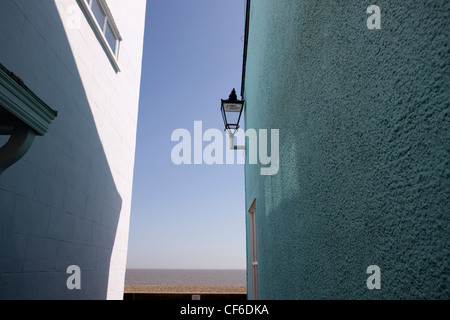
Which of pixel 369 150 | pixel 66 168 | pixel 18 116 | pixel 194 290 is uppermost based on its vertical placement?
pixel 66 168

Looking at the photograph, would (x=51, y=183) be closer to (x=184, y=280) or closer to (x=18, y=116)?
(x=18, y=116)

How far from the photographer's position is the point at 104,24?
5.43 m

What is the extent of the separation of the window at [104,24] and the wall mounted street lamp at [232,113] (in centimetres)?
224

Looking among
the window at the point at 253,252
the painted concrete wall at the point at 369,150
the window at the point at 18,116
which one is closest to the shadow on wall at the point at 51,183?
the window at the point at 18,116

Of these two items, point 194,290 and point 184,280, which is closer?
point 194,290

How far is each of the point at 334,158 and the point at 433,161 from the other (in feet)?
1.93

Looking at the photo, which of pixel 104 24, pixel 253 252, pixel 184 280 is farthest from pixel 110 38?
pixel 184 280

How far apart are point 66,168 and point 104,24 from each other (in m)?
2.94

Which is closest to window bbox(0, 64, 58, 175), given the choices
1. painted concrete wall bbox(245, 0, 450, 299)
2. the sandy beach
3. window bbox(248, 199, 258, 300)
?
painted concrete wall bbox(245, 0, 450, 299)

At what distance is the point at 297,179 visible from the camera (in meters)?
1.85

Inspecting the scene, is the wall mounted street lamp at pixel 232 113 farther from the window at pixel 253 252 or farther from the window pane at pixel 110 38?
the window pane at pixel 110 38

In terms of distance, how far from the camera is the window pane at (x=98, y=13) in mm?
4998
